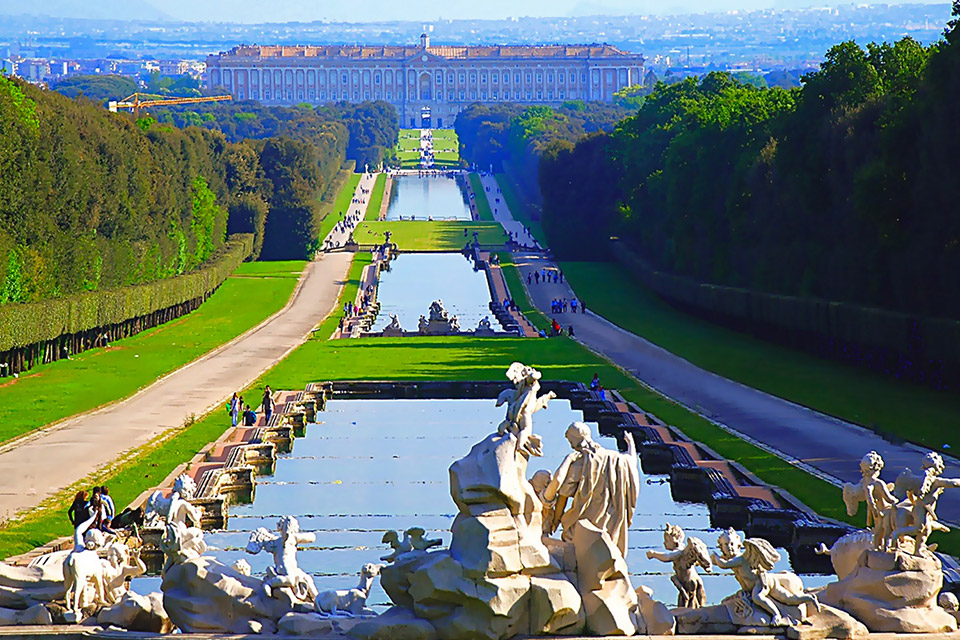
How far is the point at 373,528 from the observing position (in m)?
28.1

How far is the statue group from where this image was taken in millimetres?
17516

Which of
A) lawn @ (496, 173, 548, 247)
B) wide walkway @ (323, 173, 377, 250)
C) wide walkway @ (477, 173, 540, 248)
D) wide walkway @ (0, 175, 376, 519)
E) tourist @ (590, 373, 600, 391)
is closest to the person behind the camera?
wide walkway @ (0, 175, 376, 519)

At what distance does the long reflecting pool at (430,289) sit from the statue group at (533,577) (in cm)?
4839

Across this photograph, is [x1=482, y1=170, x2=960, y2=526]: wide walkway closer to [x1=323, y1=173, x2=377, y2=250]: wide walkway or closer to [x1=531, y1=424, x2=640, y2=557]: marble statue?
[x1=531, y1=424, x2=640, y2=557]: marble statue

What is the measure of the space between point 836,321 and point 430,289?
121ft

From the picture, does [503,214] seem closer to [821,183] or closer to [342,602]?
[821,183]

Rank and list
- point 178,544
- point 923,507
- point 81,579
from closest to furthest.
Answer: point 923,507 < point 178,544 < point 81,579

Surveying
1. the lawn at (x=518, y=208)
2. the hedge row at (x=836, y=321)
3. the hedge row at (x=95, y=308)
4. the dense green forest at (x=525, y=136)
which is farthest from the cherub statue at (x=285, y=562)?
the dense green forest at (x=525, y=136)

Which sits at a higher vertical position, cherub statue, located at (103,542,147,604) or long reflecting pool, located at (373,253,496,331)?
cherub statue, located at (103,542,147,604)

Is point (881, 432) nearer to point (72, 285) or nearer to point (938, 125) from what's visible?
point (938, 125)

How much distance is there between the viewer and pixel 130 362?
53.7 m

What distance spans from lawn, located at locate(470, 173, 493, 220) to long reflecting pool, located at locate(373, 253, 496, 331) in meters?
27.6

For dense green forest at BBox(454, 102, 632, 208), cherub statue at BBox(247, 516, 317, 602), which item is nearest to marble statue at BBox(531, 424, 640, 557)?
cherub statue at BBox(247, 516, 317, 602)

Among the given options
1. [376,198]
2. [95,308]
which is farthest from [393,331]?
[376,198]
